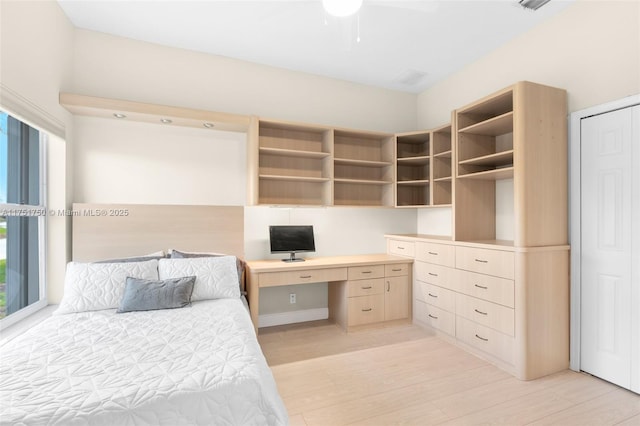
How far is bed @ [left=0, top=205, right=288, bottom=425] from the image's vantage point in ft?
3.98

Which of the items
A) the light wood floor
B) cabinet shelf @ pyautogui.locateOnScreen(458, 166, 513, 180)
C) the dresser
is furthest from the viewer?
cabinet shelf @ pyautogui.locateOnScreen(458, 166, 513, 180)

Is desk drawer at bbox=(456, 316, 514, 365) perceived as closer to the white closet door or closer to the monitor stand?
the white closet door

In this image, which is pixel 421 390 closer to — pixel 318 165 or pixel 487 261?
pixel 487 261

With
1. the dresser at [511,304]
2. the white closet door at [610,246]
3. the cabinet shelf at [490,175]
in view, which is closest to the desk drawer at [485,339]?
the dresser at [511,304]

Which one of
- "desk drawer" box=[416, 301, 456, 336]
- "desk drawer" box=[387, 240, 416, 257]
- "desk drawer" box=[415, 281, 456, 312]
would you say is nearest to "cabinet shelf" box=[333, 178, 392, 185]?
"desk drawer" box=[387, 240, 416, 257]

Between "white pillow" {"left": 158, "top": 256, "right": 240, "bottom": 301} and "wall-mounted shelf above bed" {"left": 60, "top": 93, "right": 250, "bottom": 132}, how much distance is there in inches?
53.2

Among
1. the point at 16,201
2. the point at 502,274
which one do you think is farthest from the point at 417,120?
the point at 16,201

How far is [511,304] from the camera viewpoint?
2.46 metres

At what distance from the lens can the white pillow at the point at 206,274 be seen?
2.55 meters

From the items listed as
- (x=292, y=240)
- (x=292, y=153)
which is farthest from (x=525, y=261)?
(x=292, y=153)

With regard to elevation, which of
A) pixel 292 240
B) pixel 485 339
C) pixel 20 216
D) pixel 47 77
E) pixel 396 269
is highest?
pixel 47 77

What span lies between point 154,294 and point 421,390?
207cm

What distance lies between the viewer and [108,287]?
91.7 inches

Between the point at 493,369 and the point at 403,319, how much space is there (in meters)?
1.11
